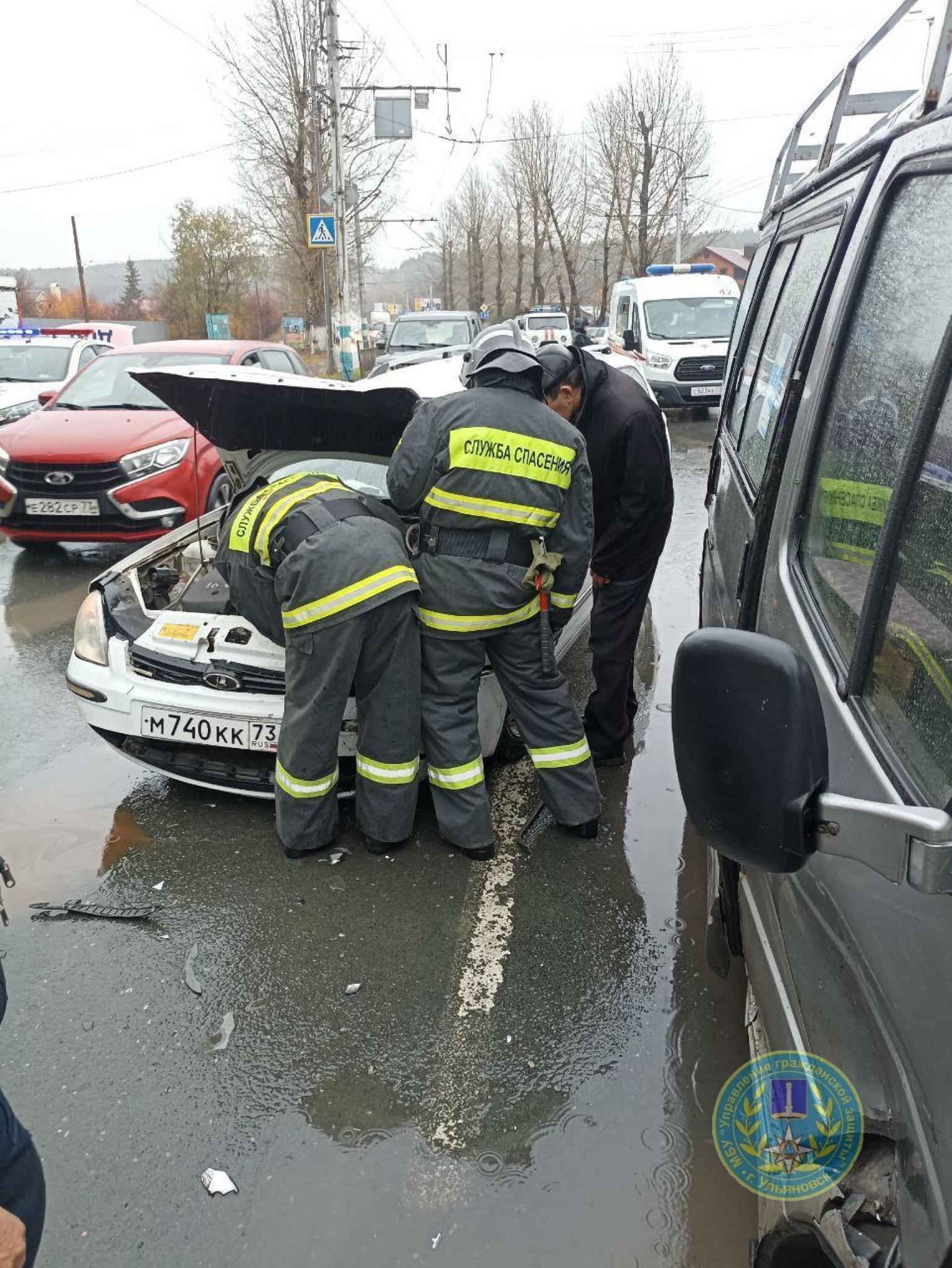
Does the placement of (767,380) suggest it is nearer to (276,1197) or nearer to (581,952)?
(581,952)

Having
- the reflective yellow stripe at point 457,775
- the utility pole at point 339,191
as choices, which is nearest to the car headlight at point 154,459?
the reflective yellow stripe at point 457,775

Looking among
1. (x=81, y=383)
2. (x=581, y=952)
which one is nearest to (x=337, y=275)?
(x=81, y=383)

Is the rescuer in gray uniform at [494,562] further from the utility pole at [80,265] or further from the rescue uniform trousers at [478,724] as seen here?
the utility pole at [80,265]

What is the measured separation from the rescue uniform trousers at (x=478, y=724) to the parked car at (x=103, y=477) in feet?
12.7

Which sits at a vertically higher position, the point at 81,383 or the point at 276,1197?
the point at 81,383

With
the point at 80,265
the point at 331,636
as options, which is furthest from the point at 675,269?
the point at 80,265

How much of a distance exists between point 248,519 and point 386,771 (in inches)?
40.3

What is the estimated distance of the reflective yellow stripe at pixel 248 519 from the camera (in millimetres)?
3256

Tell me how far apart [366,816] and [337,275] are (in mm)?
18124

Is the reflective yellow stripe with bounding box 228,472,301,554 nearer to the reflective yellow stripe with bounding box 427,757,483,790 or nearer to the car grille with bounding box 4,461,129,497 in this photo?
the reflective yellow stripe with bounding box 427,757,483,790

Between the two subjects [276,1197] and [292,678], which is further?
[292,678]

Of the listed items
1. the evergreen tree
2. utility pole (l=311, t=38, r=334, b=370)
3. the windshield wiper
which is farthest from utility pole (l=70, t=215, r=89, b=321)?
the windshield wiper

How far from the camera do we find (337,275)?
1931cm

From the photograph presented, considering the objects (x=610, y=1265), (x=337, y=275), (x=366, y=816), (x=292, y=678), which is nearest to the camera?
(x=610, y=1265)
